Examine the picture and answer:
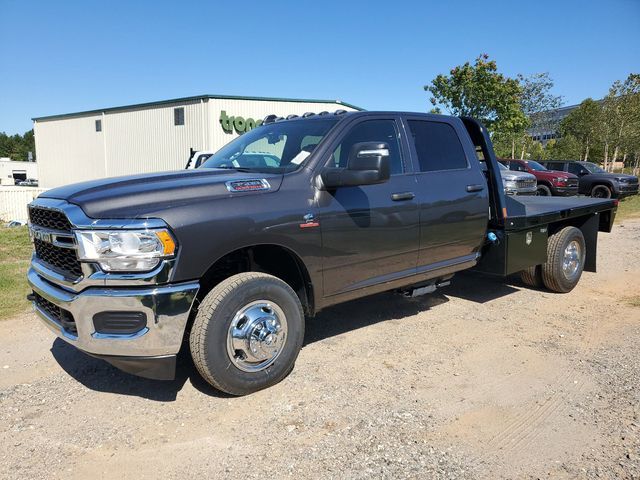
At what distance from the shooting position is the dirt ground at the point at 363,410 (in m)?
2.66

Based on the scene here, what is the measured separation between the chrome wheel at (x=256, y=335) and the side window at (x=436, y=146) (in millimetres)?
1939

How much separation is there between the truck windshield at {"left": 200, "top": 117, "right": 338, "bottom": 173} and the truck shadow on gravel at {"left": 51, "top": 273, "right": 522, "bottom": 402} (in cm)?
162

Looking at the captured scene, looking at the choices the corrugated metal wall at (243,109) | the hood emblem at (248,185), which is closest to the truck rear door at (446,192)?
the hood emblem at (248,185)

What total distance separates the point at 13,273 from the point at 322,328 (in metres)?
4.66

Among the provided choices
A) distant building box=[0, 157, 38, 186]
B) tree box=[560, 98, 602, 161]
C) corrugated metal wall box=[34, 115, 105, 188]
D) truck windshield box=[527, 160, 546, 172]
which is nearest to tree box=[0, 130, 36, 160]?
→ distant building box=[0, 157, 38, 186]

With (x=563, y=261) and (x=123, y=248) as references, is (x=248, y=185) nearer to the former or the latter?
(x=123, y=248)

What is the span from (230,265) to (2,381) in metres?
1.89

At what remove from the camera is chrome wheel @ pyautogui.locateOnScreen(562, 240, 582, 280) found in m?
6.15

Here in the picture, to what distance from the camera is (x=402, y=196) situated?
409 cm

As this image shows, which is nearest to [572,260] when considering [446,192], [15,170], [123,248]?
[446,192]

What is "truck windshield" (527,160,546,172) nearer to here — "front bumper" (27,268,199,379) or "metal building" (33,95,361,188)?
"metal building" (33,95,361,188)

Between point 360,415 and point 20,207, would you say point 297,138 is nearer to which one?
point 360,415

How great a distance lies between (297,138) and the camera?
13.3 feet

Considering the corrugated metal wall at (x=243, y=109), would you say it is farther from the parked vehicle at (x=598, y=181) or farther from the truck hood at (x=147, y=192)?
the truck hood at (x=147, y=192)
